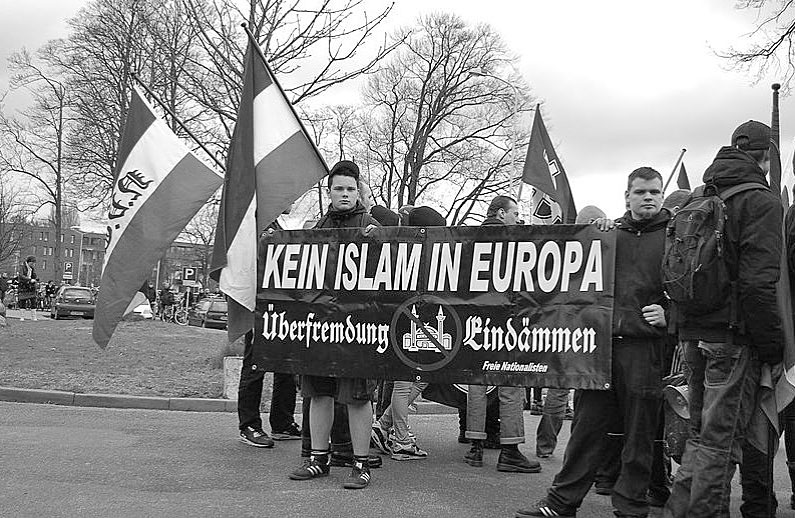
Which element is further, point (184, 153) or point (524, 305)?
point (184, 153)

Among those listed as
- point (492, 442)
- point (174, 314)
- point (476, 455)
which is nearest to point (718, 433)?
point (476, 455)

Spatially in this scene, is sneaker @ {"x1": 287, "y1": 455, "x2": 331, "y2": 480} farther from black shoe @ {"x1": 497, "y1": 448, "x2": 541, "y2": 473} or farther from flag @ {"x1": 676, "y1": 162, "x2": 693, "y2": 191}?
flag @ {"x1": 676, "y1": 162, "x2": 693, "y2": 191}

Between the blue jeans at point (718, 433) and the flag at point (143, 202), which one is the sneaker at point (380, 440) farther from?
the blue jeans at point (718, 433)

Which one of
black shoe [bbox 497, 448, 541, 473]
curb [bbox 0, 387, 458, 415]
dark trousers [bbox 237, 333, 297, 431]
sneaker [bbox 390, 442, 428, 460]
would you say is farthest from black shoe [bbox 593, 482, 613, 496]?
curb [bbox 0, 387, 458, 415]

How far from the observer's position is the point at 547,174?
30.3 ft

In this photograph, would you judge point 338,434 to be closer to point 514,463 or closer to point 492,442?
point 514,463

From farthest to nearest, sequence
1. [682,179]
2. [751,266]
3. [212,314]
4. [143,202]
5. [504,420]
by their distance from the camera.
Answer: [212,314]
[682,179]
[143,202]
[504,420]
[751,266]

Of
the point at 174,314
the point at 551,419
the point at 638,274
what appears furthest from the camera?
the point at 174,314

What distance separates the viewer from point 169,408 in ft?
30.1

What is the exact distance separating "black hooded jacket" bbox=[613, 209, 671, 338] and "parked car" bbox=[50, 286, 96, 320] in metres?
34.5

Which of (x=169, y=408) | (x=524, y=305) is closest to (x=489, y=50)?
(x=169, y=408)

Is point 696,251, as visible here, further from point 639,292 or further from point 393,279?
point 393,279

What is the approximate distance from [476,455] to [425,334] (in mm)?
1528

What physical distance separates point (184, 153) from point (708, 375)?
4.46m
